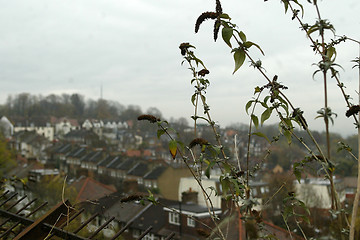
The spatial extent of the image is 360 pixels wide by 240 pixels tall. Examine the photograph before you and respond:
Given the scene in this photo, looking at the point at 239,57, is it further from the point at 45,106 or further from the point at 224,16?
the point at 45,106

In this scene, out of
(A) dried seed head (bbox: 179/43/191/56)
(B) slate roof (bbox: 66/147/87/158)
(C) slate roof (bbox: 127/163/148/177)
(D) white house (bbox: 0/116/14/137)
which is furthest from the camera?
(D) white house (bbox: 0/116/14/137)

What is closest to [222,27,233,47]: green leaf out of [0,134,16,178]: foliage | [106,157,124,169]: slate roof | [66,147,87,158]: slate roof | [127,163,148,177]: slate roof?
[0,134,16,178]: foliage

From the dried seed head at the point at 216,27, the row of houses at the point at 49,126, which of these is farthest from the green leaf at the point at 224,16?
the row of houses at the point at 49,126

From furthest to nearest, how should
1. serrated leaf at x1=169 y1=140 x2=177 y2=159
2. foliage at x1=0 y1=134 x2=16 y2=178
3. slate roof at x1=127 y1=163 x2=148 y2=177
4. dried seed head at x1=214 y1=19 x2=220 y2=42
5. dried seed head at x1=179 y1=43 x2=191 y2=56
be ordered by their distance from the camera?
slate roof at x1=127 y1=163 x2=148 y2=177 < foliage at x1=0 y1=134 x2=16 y2=178 < dried seed head at x1=179 y1=43 x2=191 y2=56 < serrated leaf at x1=169 y1=140 x2=177 y2=159 < dried seed head at x1=214 y1=19 x2=220 y2=42

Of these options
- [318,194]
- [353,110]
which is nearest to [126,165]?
[318,194]

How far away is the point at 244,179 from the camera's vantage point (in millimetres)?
1274

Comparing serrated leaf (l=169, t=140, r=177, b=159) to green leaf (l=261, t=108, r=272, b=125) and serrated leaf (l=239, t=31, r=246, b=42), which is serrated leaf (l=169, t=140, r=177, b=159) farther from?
serrated leaf (l=239, t=31, r=246, b=42)

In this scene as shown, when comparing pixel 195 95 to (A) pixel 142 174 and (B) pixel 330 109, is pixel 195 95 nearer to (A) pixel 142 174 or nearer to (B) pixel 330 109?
(B) pixel 330 109

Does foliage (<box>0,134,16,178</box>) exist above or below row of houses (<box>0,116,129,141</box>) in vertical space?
below

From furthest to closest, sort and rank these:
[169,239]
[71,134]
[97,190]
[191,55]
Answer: [71,134], [97,190], [191,55], [169,239]

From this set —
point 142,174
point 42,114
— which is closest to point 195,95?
point 142,174

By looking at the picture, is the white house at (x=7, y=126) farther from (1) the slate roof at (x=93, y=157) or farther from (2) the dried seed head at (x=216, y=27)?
(2) the dried seed head at (x=216, y=27)

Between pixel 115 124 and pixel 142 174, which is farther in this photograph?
pixel 115 124

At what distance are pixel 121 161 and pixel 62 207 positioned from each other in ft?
106
